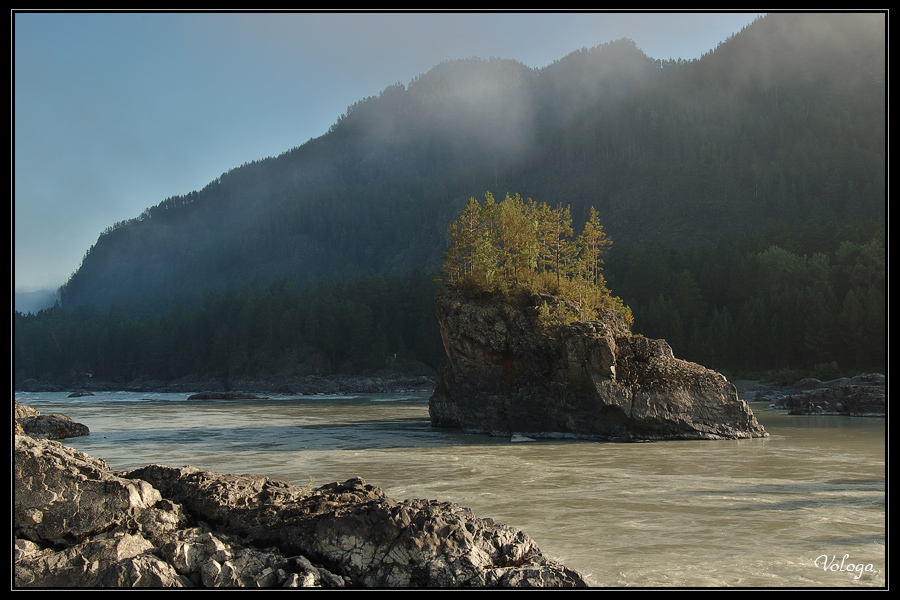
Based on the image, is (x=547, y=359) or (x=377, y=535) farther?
(x=547, y=359)

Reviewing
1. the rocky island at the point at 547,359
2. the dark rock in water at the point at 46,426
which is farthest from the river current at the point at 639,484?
the rocky island at the point at 547,359

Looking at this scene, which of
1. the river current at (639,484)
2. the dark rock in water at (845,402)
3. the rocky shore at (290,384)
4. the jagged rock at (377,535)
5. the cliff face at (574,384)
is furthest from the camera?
the rocky shore at (290,384)

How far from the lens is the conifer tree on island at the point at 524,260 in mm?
41531

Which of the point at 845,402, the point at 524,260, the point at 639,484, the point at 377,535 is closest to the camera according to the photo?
the point at 377,535

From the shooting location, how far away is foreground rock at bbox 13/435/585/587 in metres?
8.84

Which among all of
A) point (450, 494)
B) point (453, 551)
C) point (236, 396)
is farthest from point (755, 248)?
point (453, 551)

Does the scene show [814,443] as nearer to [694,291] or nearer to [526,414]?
[526,414]

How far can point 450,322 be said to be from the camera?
137 feet

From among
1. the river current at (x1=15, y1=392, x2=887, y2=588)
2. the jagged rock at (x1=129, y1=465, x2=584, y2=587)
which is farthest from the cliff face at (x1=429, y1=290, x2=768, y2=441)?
the jagged rock at (x1=129, y1=465, x2=584, y2=587)

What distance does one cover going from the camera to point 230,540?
9.80m

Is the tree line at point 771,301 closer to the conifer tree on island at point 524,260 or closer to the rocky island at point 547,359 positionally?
the conifer tree on island at point 524,260

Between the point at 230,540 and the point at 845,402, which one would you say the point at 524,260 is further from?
the point at 230,540
